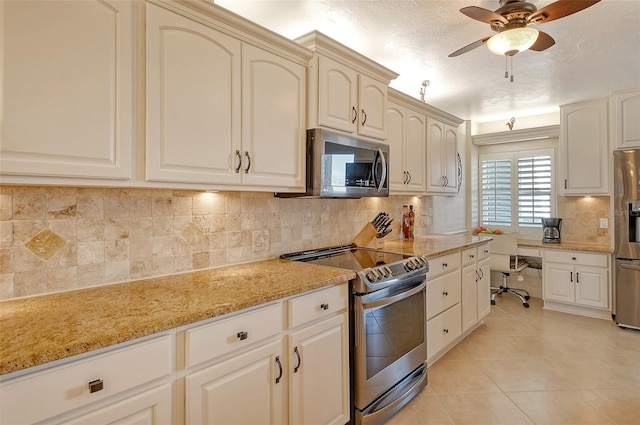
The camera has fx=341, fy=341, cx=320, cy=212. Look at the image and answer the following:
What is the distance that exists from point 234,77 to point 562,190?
419cm

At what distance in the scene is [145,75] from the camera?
1459mm

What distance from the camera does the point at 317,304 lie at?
1.75 m

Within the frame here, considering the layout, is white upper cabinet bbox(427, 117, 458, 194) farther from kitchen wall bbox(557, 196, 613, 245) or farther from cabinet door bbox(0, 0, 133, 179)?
cabinet door bbox(0, 0, 133, 179)

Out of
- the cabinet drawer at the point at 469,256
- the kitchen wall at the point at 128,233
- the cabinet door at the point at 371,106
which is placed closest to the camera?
the kitchen wall at the point at 128,233

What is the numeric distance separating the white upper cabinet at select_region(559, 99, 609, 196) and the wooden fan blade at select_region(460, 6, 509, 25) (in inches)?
113

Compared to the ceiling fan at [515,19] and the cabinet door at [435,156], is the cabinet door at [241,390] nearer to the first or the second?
the ceiling fan at [515,19]

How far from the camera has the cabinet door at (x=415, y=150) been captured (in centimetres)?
321

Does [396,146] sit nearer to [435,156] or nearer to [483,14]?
[435,156]

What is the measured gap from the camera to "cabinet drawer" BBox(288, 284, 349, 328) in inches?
64.6

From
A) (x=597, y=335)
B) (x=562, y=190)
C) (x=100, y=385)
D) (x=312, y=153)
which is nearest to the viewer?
(x=100, y=385)

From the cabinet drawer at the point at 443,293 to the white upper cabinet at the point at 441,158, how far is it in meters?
0.97

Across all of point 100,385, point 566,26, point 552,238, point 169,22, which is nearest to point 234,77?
point 169,22

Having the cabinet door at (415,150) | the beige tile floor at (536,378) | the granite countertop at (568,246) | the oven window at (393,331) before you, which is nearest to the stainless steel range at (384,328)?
the oven window at (393,331)

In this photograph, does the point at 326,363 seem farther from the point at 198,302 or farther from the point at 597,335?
the point at 597,335
